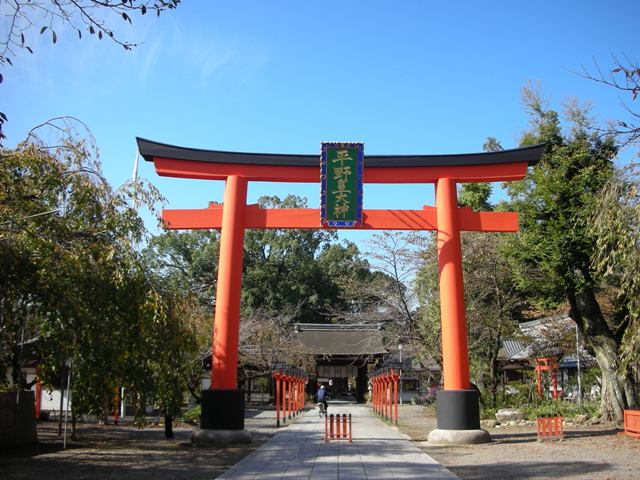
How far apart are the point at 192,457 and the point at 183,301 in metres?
3.17

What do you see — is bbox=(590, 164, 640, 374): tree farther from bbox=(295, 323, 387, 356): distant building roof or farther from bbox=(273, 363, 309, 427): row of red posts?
bbox=(295, 323, 387, 356): distant building roof

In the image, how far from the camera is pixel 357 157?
564 inches

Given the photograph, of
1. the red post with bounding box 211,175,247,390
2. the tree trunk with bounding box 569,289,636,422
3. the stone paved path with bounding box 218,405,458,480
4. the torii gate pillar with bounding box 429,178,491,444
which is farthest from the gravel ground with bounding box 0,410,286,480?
the tree trunk with bounding box 569,289,636,422

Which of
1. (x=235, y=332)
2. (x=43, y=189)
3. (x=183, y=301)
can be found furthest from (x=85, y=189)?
(x=235, y=332)

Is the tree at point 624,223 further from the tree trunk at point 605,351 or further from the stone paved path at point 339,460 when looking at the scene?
the tree trunk at point 605,351

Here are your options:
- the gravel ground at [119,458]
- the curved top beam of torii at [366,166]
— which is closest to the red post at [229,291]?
the curved top beam of torii at [366,166]

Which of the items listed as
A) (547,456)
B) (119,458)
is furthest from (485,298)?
(119,458)

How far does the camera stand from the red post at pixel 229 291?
1336 cm

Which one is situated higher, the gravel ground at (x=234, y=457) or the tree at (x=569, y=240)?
the tree at (x=569, y=240)

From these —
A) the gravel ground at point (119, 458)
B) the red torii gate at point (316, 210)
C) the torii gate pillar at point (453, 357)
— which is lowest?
the gravel ground at point (119, 458)

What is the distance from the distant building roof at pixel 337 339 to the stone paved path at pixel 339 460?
19.5 metres

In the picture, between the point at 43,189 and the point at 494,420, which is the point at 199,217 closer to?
the point at 43,189

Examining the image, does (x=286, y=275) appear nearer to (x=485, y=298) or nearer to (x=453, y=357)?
(x=485, y=298)

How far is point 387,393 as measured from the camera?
2195 cm
